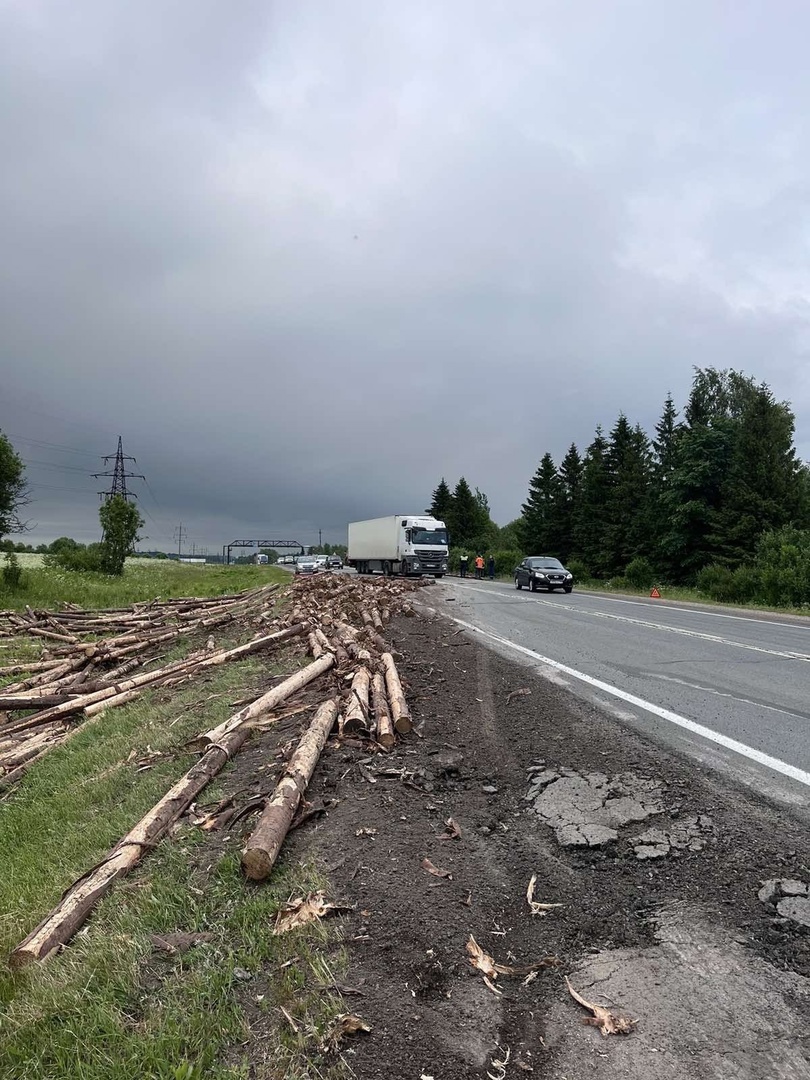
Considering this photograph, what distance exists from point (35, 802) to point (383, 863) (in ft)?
15.1

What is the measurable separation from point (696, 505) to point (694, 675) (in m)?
37.7

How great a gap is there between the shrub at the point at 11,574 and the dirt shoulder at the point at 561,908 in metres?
26.3

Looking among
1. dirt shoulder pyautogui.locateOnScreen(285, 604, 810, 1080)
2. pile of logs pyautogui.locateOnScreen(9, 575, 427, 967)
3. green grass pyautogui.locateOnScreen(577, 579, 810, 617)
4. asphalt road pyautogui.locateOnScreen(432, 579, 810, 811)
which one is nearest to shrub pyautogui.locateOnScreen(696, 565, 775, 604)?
green grass pyautogui.locateOnScreen(577, 579, 810, 617)

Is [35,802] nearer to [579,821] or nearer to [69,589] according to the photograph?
[579,821]

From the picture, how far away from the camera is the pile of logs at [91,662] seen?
911 centimetres

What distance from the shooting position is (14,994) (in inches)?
124

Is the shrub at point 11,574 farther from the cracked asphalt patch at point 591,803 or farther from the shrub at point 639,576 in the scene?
the shrub at point 639,576

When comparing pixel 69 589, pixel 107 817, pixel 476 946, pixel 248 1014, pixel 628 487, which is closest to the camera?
pixel 248 1014

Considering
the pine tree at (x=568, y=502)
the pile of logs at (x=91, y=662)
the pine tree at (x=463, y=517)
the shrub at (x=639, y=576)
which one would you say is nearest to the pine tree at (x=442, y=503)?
the pine tree at (x=463, y=517)

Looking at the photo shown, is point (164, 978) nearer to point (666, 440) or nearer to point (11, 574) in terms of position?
point (11, 574)

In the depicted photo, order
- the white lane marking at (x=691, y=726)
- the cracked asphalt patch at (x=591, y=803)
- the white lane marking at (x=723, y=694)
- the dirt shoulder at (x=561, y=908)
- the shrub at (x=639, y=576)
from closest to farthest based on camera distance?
the dirt shoulder at (x=561, y=908) → the cracked asphalt patch at (x=591, y=803) → the white lane marking at (x=691, y=726) → the white lane marking at (x=723, y=694) → the shrub at (x=639, y=576)

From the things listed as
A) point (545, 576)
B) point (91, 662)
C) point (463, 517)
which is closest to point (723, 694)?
point (91, 662)

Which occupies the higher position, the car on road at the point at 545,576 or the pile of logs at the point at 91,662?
the car on road at the point at 545,576

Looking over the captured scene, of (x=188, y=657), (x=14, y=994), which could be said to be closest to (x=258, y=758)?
(x=14, y=994)
